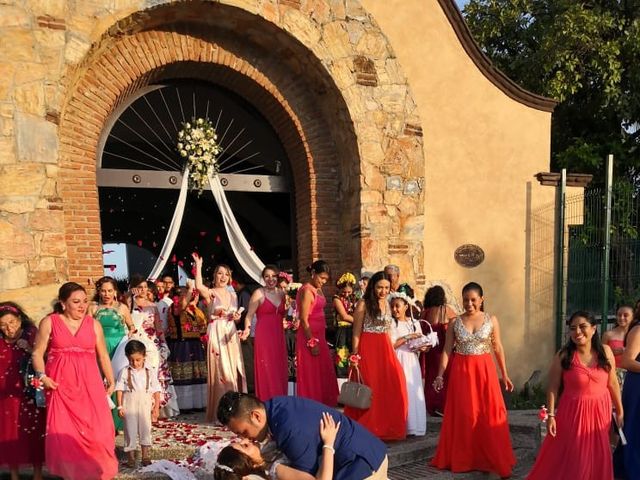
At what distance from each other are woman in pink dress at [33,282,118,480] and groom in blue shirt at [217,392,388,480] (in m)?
2.17

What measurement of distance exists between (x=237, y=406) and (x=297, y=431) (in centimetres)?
37

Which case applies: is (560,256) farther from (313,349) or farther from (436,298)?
(313,349)

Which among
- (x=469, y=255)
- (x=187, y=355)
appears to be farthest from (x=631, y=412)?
(x=187, y=355)

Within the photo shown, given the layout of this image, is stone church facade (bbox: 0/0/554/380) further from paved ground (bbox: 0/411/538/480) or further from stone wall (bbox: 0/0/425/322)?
paved ground (bbox: 0/411/538/480)

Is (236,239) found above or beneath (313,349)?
above

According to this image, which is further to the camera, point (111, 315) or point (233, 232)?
point (233, 232)

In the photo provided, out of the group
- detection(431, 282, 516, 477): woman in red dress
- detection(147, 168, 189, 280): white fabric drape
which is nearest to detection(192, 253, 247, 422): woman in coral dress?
detection(147, 168, 189, 280): white fabric drape

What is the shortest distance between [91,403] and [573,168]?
13.0 metres

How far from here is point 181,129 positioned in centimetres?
934

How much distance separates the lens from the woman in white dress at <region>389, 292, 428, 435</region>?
683cm

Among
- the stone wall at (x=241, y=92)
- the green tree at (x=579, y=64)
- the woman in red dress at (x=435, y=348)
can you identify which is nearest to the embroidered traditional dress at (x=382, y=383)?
the woman in red dress at (x=435, y=348)

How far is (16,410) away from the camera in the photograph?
17.7ft

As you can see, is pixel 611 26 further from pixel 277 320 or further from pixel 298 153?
pixel 277 320

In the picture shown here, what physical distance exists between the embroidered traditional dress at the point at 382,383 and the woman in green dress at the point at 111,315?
2.56 metres
